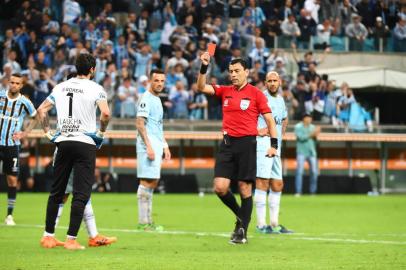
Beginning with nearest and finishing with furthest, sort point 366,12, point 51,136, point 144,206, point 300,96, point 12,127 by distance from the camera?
point 51,136, point 144,206, point 12,127, point 300,96, point 366,12

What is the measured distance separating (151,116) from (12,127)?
2.49 metres

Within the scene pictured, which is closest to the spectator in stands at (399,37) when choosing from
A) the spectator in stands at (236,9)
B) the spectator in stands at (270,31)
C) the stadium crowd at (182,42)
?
the stadium crowd at (182,42)

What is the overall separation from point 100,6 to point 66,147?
67.7ft

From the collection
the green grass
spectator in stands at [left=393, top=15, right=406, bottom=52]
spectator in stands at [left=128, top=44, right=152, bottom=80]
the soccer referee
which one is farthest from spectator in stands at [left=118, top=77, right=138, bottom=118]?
the soccer referee

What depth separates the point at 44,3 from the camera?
1190 inches

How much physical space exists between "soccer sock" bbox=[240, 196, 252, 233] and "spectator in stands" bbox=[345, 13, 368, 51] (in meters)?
21.9

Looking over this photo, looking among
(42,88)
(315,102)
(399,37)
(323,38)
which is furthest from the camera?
(399,37)

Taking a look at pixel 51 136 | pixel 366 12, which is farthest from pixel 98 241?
pixel 366 12

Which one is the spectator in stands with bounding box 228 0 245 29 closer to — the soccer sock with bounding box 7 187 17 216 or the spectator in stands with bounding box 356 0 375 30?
the spectator in stands with bounding box 356 0 375 30

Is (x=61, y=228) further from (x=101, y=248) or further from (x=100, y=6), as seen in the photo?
(x=100, y=6)

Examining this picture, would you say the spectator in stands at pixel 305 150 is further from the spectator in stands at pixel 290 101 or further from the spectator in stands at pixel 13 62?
the spectator in stands at pixel 13 62

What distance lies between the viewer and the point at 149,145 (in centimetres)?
1500

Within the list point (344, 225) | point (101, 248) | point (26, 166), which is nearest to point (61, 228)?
point (101, 248)

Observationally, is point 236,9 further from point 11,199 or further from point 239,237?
point 239,237
